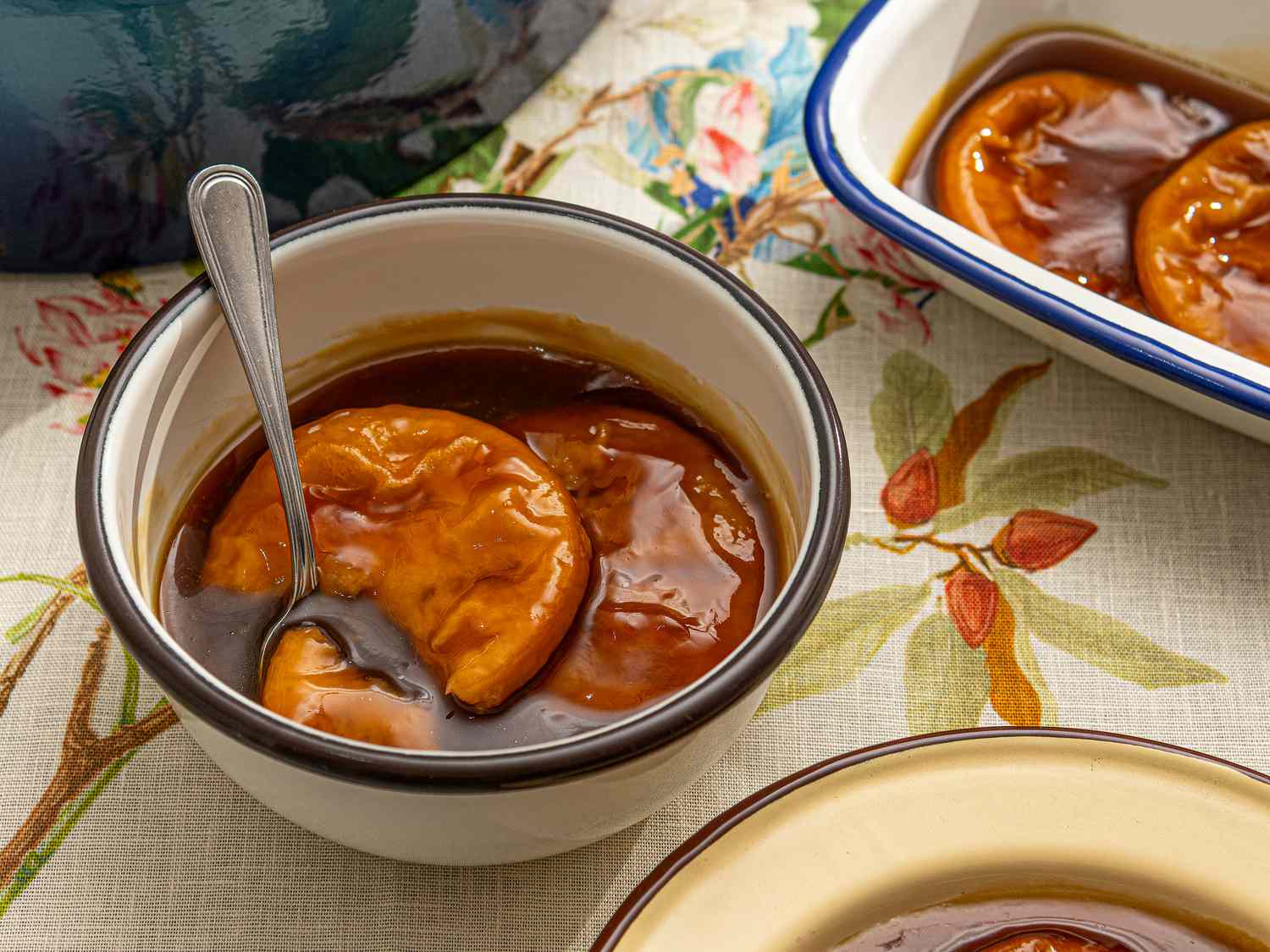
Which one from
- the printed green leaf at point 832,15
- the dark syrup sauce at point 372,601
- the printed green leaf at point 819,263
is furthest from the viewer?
the printed green leaf at point 832,15

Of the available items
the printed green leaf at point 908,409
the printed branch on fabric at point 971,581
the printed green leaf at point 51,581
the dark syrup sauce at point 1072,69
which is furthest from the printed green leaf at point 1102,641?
the printed green leaf at point 51,581

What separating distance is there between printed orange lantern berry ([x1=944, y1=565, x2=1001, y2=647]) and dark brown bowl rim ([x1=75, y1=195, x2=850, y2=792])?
0.69 ft

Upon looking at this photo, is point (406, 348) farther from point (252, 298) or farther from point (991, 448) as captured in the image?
point (991, 448)

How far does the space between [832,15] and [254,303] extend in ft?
2.09

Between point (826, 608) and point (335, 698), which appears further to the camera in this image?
point (826, 608)

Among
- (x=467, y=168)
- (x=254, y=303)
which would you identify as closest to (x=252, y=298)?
(x=254, y=303)

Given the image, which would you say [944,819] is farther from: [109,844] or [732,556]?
[109,844]

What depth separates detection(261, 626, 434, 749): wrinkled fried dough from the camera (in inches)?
22.6

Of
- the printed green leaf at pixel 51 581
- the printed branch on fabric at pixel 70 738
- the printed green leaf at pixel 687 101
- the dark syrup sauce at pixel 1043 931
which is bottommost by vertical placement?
the printed branch on fabric at pixel 70 738

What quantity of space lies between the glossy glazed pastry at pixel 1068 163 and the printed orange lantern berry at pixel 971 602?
22cm

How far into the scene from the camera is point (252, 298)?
2.08ft

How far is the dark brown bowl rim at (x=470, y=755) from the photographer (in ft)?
1.60

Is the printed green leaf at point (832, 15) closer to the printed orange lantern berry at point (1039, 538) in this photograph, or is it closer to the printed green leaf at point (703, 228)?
the printed green leaf at point (703, 228)

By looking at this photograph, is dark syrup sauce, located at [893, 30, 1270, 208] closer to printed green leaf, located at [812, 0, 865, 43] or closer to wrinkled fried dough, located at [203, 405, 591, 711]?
printed green leaf, located at [812, 0, 865, 43]
